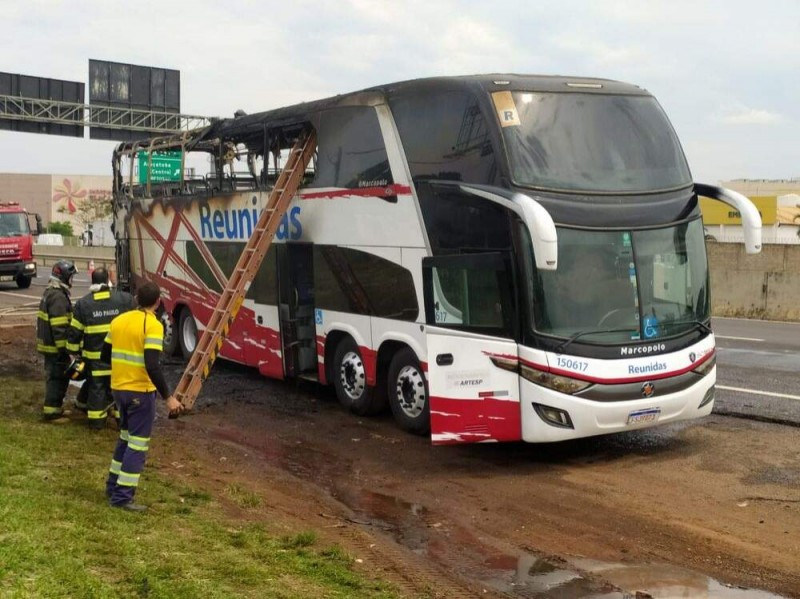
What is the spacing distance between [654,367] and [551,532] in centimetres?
249

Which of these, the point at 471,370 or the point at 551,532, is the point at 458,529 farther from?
the point at 471,370

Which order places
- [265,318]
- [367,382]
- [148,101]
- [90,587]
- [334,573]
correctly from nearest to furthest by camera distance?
1. [90,587]
2. [334,573]
3. [367,382]
4. [265,318]
5. [148,101]

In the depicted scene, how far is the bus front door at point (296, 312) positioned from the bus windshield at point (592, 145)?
4.21 m

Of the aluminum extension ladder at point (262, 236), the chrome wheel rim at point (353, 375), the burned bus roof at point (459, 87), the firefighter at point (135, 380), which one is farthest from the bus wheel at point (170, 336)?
the firefighter at point (135, 380)

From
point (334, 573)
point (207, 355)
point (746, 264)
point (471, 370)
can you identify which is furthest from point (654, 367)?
point (746, 264)

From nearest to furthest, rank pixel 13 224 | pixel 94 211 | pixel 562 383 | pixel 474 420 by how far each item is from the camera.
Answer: pixel 562 383
pixel 474 420
pixel 13 224
pixel 94 211

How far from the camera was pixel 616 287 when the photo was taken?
9.51 meters

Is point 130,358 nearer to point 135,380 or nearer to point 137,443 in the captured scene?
point 135,380

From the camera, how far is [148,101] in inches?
1730

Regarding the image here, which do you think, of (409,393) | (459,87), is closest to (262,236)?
(409,393)

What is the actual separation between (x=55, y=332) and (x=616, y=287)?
6074 millimetres

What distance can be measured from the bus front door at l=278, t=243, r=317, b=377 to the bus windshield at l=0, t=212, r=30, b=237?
76.5 feet

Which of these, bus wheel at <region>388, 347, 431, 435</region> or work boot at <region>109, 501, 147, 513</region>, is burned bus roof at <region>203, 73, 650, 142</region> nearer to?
bus wheel at <region>388, 347, 431, 435</region>

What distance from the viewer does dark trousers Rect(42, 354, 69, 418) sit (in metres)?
11.1
